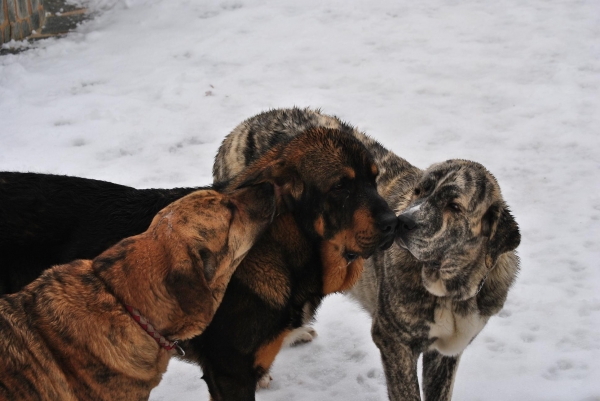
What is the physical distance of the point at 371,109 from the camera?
410 inches

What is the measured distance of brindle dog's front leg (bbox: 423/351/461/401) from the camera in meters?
5.70

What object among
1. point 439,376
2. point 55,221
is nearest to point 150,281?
point 55,221

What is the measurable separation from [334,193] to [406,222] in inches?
26.8

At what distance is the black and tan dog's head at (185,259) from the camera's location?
4.25 metres

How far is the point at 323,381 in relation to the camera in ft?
20.8

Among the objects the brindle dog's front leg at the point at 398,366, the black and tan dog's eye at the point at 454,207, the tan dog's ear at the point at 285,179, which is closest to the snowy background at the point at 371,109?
the brindle dog's front leg at the point at 398,366

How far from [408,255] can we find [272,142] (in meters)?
1.62

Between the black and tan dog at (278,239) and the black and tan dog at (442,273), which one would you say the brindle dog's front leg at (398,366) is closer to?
the black and tan dog at (442,273)

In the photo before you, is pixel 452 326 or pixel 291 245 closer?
pixel 291 245

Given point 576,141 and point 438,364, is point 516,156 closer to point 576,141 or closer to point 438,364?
point 576,141

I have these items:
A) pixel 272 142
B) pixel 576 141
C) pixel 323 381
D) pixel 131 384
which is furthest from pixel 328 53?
pixel 131 384

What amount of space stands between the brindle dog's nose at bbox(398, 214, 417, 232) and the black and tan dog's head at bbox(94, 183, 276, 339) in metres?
1.12

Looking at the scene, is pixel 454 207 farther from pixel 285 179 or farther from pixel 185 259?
pixel 185 259

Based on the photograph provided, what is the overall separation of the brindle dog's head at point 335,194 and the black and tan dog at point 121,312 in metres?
0.55
